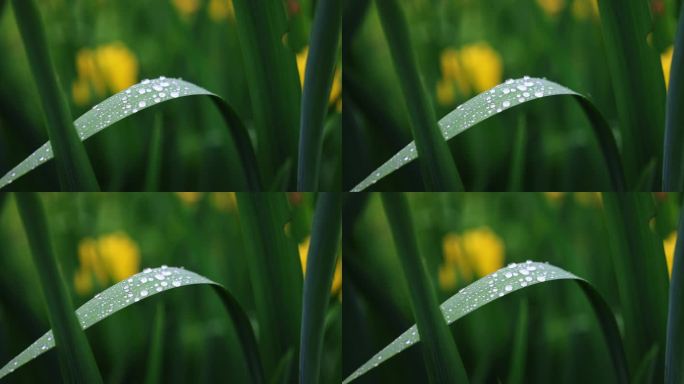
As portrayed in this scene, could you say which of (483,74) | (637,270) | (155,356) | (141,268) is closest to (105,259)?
(141,268)

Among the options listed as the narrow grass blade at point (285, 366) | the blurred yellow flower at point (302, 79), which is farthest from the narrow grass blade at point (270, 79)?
the narrow grass blade at point (285, 366)

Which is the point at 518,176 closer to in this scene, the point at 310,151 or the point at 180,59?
the point at 310,151

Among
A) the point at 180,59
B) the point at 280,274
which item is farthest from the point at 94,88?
the point at 280,274

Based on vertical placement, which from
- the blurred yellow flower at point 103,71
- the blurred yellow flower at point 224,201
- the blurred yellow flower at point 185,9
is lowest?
the blurred yellow flower at point 224,201

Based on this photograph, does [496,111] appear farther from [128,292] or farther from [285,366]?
[128,292]

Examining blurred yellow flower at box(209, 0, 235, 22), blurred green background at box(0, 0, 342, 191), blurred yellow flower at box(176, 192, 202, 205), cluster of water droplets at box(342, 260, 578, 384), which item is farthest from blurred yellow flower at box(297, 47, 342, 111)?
cluster of water droplets at box(342, 260, 578, 384)

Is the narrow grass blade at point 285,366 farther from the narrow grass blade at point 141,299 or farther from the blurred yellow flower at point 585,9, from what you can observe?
the blurred yellow flower at point 585,9
